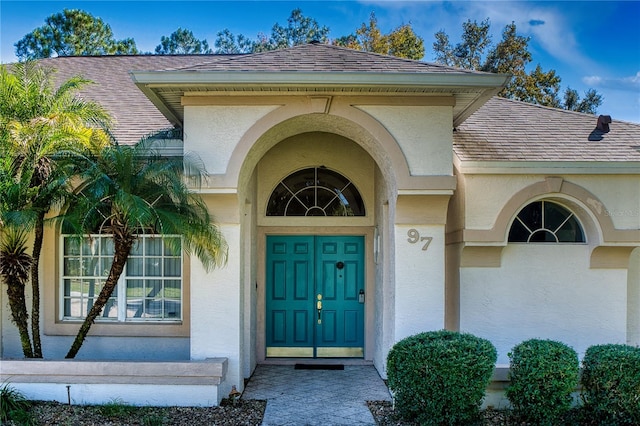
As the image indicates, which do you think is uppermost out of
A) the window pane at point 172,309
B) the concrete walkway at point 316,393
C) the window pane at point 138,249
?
the window pane at point 138,249

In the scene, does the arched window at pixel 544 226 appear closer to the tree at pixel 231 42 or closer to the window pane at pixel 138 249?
the window pane at pixel 138 249

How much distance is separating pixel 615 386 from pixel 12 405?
8.03 meters

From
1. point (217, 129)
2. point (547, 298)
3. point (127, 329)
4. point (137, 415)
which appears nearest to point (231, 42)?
point (127, 329)

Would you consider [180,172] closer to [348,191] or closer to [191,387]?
[191,387]

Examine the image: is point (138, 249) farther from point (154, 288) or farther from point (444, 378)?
point (444, 378)

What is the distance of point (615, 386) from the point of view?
22.1 ft


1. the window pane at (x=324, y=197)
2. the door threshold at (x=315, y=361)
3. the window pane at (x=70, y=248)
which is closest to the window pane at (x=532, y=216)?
the window pane at (x=324, y=197)

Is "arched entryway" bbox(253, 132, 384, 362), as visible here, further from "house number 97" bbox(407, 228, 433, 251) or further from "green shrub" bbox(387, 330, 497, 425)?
"green shrub" bbox(387, 330, 497, 425)

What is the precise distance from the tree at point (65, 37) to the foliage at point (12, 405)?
27369mm

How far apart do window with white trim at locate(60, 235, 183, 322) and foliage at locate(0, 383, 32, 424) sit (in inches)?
84.5

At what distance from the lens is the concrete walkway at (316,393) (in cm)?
732

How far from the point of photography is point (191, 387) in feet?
24.6

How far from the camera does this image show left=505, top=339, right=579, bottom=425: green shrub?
21.7 ft

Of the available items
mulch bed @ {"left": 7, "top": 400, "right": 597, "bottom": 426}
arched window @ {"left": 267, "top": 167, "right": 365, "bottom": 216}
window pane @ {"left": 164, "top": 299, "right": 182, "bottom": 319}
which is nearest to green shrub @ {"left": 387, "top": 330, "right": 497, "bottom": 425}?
mulch bed @ {"left": 7, "top": 400, "right": 597, "bottom": 426}
